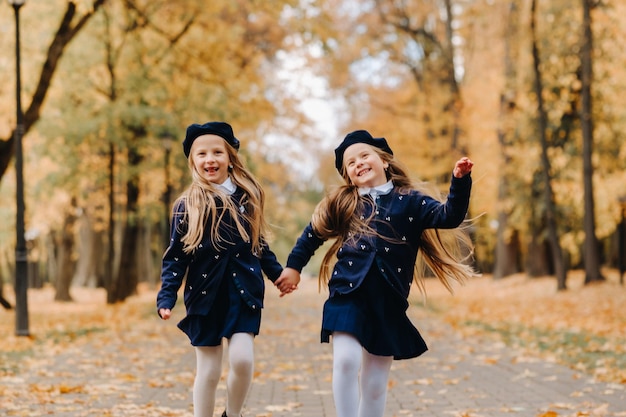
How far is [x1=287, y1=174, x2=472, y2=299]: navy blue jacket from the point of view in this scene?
4.47 metres

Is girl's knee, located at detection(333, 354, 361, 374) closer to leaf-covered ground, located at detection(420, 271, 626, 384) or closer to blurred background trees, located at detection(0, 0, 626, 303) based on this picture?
leaf-covered ground, located at detection(420, 271, 626, 384)

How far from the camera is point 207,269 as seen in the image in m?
4.71

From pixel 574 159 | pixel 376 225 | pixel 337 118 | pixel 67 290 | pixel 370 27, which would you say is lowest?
pixel 67 290

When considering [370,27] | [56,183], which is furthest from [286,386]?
[370,27]

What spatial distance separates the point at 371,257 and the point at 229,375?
1.08 meters

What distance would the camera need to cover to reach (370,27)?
32344 mm

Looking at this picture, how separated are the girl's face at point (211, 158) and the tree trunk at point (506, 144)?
2186 cm

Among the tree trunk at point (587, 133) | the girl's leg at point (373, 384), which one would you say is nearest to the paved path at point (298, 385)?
the girl's leg at point (373, 384)

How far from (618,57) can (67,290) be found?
63.3 ft

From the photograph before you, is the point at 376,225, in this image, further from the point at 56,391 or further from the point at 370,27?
the point at 370,27

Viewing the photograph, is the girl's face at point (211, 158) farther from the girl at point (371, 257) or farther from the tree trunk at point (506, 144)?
the tree trunk at point (506, 144)

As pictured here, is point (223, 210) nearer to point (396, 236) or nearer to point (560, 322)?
point (396, 236)

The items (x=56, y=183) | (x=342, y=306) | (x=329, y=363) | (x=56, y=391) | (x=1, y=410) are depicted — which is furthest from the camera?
(x=56, y=183)

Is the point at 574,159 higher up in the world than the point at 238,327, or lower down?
higher up
